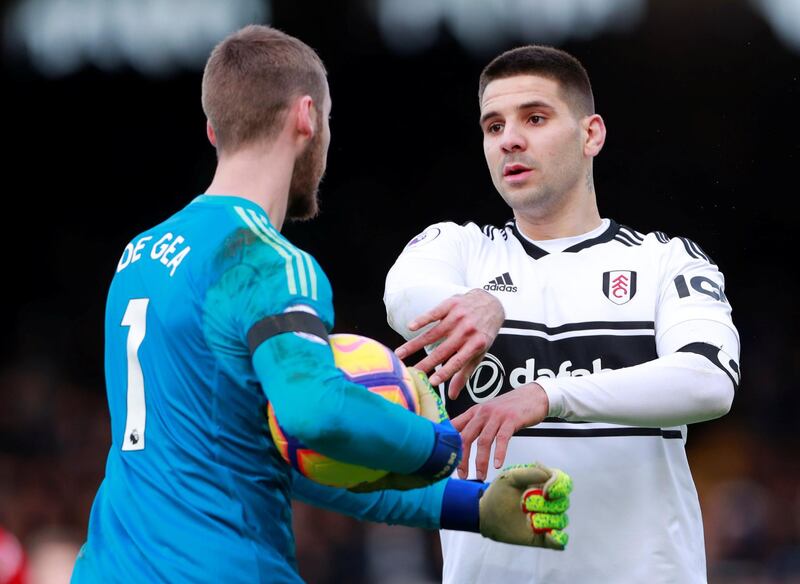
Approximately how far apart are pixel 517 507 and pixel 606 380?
61 cm

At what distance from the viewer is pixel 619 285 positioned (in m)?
4.15

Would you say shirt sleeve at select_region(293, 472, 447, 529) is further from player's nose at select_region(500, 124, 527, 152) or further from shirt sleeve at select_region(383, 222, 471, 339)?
player's nose at select_region(500, 124, 527, 152)

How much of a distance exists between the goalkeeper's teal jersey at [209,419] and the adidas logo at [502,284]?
139cm

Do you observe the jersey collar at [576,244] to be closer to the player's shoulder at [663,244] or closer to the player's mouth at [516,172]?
the player's shoulder at [663,244]

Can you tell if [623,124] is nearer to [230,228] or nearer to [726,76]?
[726,76]

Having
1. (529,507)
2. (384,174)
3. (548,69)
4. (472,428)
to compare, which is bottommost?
(529,507)

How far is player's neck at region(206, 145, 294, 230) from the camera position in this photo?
3.12 metres

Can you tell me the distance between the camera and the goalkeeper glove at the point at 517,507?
124 inches

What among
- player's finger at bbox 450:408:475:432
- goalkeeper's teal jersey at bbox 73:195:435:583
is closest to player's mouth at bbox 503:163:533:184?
player's finger at bbox 450:408:475:432

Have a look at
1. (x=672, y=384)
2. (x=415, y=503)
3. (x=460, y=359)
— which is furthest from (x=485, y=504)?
(x=672, y=384)

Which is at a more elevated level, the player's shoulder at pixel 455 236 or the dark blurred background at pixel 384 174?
the dark blurred background at pixel 384 174

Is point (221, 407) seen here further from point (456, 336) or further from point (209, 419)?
point (456, 336)

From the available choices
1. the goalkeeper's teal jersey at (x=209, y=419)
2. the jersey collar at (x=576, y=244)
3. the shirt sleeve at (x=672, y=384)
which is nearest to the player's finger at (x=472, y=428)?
the shirt sleeve at (x=672, y=384)

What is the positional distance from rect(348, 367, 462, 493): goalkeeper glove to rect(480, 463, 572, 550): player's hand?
304 millimetres
